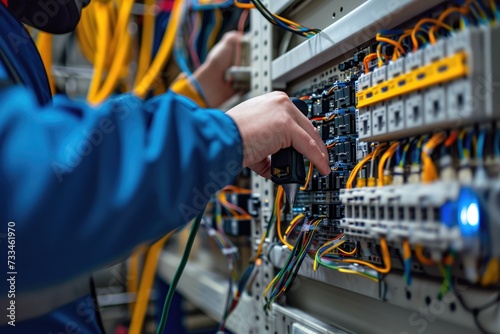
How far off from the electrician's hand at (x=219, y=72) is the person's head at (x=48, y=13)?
21.8 inches

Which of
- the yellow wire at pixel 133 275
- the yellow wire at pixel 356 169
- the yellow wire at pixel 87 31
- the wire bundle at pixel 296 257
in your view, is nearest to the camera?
the yellow wire at pixel 356 169

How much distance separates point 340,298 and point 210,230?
635mm

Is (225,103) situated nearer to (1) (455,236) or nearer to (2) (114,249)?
(2) (114,249)

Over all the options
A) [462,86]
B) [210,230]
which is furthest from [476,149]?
[210,230]

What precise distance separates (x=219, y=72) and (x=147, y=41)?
595 mm

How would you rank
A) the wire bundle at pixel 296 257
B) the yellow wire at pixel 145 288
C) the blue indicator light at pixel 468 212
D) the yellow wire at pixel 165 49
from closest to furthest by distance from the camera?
the blue indicator light at pixel 468 212 → the wire bundle at pixel 296 257 → the yellow wire at pixel 145 288 → the yellow wire at pixel 165 49

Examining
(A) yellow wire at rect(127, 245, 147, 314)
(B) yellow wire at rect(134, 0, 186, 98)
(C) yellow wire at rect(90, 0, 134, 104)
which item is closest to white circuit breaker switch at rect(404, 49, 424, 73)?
(B) yellow wire at rect(134, 0, 186, 98)

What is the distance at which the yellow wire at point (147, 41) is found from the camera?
6.05ft

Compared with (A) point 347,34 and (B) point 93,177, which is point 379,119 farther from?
(B) point 93,177

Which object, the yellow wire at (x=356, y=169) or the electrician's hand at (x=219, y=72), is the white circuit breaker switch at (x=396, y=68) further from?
the electrician's hand at (x=219, y=72)

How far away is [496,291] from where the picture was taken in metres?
0.48

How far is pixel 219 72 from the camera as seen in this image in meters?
1.42

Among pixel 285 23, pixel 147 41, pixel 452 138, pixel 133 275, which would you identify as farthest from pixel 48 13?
pixel 133 275

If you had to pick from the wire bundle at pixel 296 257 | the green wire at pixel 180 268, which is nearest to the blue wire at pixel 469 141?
the wire bundle at pixel 296 257
